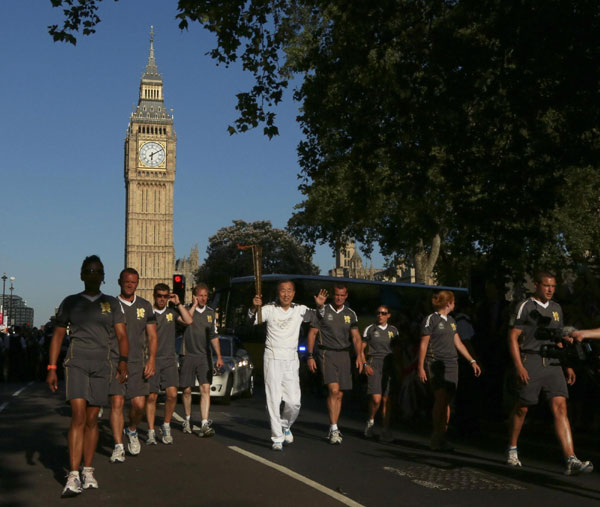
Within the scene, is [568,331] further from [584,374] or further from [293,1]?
[293,1]

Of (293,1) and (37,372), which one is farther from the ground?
(293,1)

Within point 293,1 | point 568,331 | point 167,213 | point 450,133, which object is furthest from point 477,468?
point 167,213

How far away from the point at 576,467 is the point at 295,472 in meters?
2.52

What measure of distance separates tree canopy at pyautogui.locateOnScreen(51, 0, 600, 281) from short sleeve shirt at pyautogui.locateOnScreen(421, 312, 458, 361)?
14.8 feet

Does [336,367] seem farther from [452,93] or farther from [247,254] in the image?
[247,254]

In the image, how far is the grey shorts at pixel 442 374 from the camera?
34.8 ft

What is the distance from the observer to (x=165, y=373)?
1119 centimetres

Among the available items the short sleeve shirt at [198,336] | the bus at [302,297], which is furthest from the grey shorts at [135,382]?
the bus at [302,297]

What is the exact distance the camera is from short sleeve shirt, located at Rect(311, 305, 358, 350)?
11.5 metres

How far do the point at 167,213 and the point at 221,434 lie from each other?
390ft

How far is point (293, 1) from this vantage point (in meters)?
14.3

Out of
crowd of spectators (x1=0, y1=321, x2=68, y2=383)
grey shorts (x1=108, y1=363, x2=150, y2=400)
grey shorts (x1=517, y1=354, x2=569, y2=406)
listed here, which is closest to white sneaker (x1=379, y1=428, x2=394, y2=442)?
grey shorts (x1=517, y1=354, x2=569, y2=406)

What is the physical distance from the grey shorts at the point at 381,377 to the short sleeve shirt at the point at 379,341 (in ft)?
0.24

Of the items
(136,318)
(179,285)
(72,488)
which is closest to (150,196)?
(179,285)
